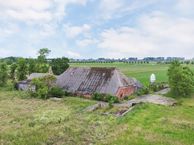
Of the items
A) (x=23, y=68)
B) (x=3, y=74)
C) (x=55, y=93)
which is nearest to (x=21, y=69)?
(x=23, y=68)

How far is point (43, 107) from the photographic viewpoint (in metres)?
41.1

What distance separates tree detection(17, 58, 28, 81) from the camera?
7331 centimetres

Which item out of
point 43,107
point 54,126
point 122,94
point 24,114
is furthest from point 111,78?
point 54,126

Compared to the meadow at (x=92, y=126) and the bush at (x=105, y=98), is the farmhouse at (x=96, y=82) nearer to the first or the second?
the bush at (x=105, y=98)

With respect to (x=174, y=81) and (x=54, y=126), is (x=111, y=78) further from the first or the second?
(x=54, y=126)

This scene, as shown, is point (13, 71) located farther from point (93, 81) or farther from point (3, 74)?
point (93, 81)

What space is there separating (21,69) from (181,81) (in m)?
36.5

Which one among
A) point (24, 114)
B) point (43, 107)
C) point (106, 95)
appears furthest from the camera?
point (106, 95)

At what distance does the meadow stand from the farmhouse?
9.11 m

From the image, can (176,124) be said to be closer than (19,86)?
Yes

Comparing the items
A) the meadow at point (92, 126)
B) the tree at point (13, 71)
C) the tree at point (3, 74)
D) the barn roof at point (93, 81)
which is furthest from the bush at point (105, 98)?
the tree at point (13, 71)

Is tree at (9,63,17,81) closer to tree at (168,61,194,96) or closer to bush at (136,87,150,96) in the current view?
bush at (136,87,150,96)

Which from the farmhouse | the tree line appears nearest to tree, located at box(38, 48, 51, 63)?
the tree line

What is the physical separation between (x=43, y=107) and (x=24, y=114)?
5.53 meters
